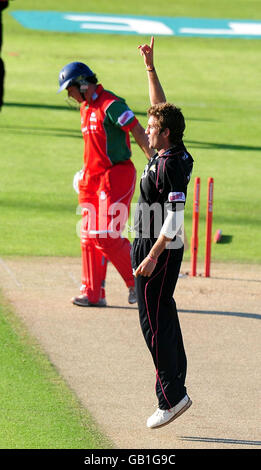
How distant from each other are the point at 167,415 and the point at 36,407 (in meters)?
1.01

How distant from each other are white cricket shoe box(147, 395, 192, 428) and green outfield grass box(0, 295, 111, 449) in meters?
0.39

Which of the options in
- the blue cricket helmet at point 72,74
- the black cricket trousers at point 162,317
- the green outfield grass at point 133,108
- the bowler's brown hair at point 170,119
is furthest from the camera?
the green outfield grass at point 133,108

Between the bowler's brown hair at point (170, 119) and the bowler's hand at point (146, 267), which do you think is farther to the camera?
the bowler's brown hair at point (170, 119)

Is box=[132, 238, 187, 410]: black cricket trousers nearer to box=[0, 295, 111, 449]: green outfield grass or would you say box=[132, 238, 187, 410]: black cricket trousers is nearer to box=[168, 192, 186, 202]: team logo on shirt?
box=[168, 192, 186, 202]: team logo on shirt

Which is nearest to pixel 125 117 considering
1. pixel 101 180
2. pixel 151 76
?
pixel 101 180

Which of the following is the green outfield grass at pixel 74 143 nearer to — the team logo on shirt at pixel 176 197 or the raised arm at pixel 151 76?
the team logo on shirt at pixel 176 197

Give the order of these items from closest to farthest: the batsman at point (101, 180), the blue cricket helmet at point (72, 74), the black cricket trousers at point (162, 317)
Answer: the black cricket trousers at point (162, 317)
the blue cricket helmet at point (72, 74)
the batsman at point (101, 180)

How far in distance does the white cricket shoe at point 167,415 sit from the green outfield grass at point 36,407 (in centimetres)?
39

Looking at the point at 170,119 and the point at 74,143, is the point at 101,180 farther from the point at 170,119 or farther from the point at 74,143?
the point at 74,143

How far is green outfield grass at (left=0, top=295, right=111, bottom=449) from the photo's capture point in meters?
6.58

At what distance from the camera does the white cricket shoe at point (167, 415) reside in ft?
22.4

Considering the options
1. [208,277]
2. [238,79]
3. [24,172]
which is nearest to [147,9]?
[238,79]

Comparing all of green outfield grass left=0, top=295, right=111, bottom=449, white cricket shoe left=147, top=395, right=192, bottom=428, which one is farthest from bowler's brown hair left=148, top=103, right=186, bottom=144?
green outfield grass left=0, top=295, right=111, bottom=449

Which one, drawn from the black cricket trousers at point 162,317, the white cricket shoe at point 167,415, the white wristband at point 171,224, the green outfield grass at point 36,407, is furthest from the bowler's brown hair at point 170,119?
the green outfield grass at point 36,407
